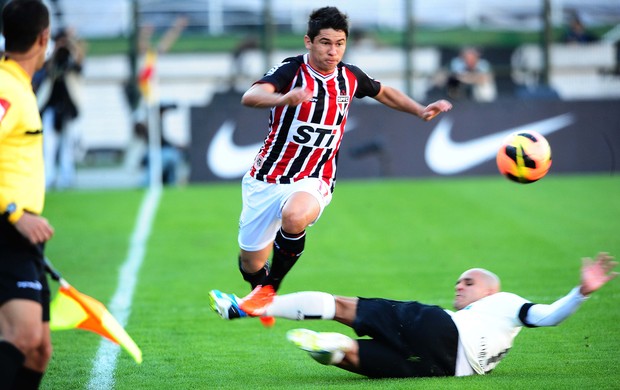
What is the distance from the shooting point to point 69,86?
→ 19.4 m

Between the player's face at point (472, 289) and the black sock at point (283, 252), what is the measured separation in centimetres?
148

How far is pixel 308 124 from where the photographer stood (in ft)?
25.6

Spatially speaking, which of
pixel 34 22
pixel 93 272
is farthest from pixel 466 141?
pixel 34 22

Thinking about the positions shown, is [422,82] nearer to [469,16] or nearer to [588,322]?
[469,16]

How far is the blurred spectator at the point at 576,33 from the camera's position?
2181 cm

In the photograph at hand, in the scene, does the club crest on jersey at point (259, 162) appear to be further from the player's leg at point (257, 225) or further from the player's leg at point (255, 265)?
the player's leg at point (255, 265)

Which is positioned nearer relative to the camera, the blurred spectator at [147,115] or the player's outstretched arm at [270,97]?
the player's outstretched arm at [270,97]

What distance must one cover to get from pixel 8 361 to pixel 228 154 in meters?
13.7

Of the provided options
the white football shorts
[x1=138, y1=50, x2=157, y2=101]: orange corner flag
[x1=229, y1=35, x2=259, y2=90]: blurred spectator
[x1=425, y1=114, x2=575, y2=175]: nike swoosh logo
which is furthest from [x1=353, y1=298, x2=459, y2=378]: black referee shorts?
[x1=229, y1=35, x2=259, y2=90]: blurred spectator

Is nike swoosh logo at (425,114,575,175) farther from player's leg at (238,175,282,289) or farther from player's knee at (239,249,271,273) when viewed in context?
player's knee at (239,249,271,273)

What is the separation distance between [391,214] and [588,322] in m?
6.86

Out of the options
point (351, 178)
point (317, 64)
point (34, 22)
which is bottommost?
point (351, 178)

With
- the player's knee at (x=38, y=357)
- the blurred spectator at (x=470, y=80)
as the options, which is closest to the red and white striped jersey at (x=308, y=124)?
the player's knee at (x=38, y=357)

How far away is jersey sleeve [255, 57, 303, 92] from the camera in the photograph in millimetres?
7500
